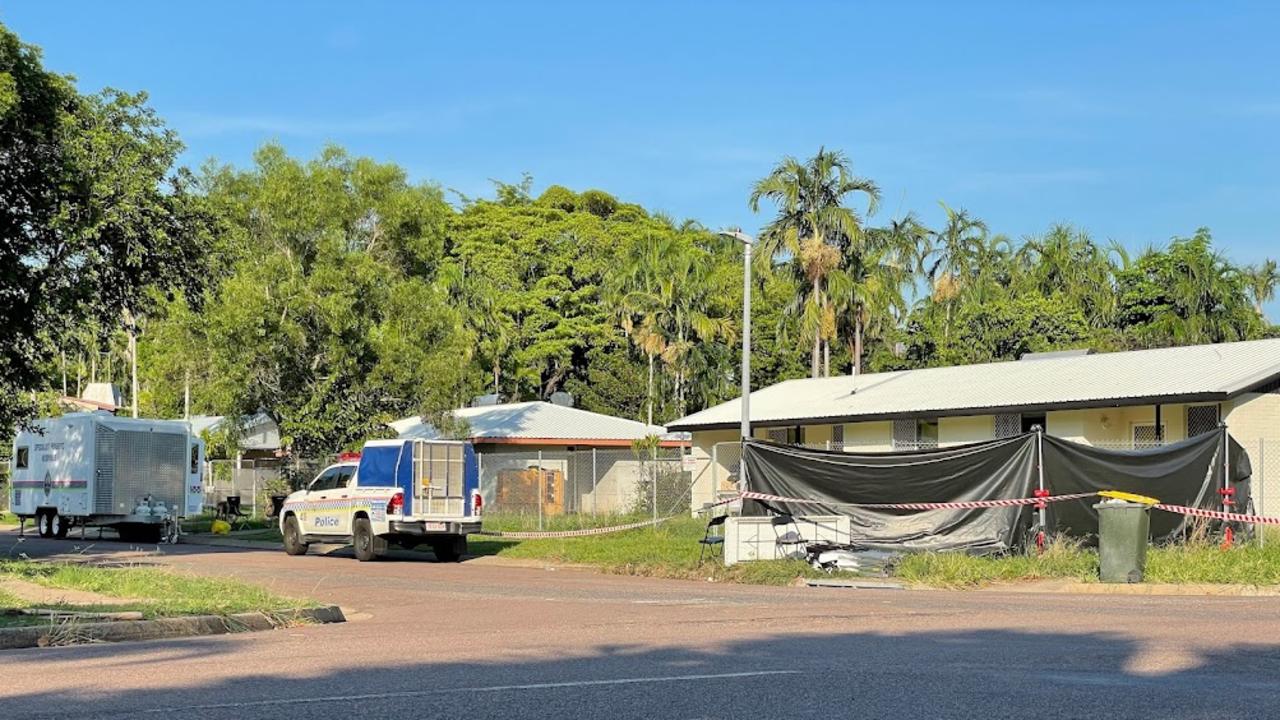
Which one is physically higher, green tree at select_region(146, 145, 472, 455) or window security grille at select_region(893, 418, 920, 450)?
green tree at select_region(146, 145, 472, 455)

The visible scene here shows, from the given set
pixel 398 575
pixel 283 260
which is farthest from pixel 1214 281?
pixel 398 575

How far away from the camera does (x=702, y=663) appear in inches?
426

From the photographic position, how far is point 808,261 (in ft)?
159

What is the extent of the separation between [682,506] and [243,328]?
12.1 meters

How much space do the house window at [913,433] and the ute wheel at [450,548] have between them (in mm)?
12481

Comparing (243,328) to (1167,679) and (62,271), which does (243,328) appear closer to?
(62,271)

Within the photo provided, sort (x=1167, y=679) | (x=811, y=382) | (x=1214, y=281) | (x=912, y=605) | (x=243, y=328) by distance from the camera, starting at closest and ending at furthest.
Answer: (x=1167, y=679)
(x=912, y=605)
(x=243, y=328)
(x=811, y=382)
(x=1214, y=281)

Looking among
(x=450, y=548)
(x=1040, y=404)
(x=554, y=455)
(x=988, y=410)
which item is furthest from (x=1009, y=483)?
(x=554, y=455)

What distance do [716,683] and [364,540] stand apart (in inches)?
753

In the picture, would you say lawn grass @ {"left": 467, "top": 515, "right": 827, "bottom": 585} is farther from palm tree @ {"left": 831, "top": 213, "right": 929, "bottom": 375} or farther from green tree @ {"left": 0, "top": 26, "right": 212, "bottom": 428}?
palm tree @ {"left": 831, "top": 213, "right": 929, "bottom": 375}

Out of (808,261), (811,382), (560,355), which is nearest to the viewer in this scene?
(811,382)

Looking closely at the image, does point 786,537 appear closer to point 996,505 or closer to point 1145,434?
point 996,505

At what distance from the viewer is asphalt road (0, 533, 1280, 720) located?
337 inches

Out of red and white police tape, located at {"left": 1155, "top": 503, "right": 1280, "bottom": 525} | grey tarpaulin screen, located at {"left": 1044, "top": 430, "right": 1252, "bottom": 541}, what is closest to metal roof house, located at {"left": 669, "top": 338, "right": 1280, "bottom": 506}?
grey tarpaulin screen, located at {"left": 1044, "top": 430, "right": 1252, "bottom": 541}
